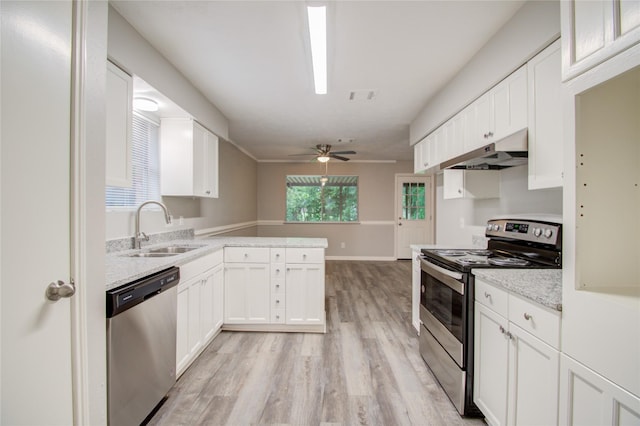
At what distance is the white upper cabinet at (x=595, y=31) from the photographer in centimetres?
81

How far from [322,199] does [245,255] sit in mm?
4339

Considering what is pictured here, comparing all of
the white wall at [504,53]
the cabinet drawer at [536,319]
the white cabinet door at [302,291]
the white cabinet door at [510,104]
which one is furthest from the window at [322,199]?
the cabinet drawer at [536,319]

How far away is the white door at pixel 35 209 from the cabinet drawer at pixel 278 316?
185 centimetres

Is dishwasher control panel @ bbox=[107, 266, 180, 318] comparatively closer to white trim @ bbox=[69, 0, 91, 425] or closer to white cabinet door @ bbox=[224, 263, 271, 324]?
white trim @ bbox=[69, 0, 91, 425]

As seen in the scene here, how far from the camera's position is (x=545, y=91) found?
5.03 feet

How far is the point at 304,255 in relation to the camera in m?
2.69

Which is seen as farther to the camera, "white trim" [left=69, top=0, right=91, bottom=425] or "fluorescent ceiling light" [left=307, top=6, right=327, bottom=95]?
"fluorescent ceiling light" [left=307, top=6, right=327, bottom=95]

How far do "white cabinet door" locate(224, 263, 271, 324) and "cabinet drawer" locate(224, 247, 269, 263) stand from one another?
0.14 ft

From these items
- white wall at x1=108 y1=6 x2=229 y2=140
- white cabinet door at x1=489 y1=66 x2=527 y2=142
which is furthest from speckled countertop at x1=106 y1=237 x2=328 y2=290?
white cabinet door at x1=489 y1=66 x2=527 y2=142

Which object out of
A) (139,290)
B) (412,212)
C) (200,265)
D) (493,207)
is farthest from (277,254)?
(412,212)

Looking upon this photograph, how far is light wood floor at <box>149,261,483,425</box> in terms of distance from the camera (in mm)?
1588

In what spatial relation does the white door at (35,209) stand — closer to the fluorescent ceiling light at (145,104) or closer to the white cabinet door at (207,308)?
the white cabinet door at (207,308)

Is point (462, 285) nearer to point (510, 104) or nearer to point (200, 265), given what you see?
point (510, 104)

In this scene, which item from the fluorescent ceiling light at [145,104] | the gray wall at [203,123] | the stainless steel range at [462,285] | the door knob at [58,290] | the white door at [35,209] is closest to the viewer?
the white door at [35,209]
